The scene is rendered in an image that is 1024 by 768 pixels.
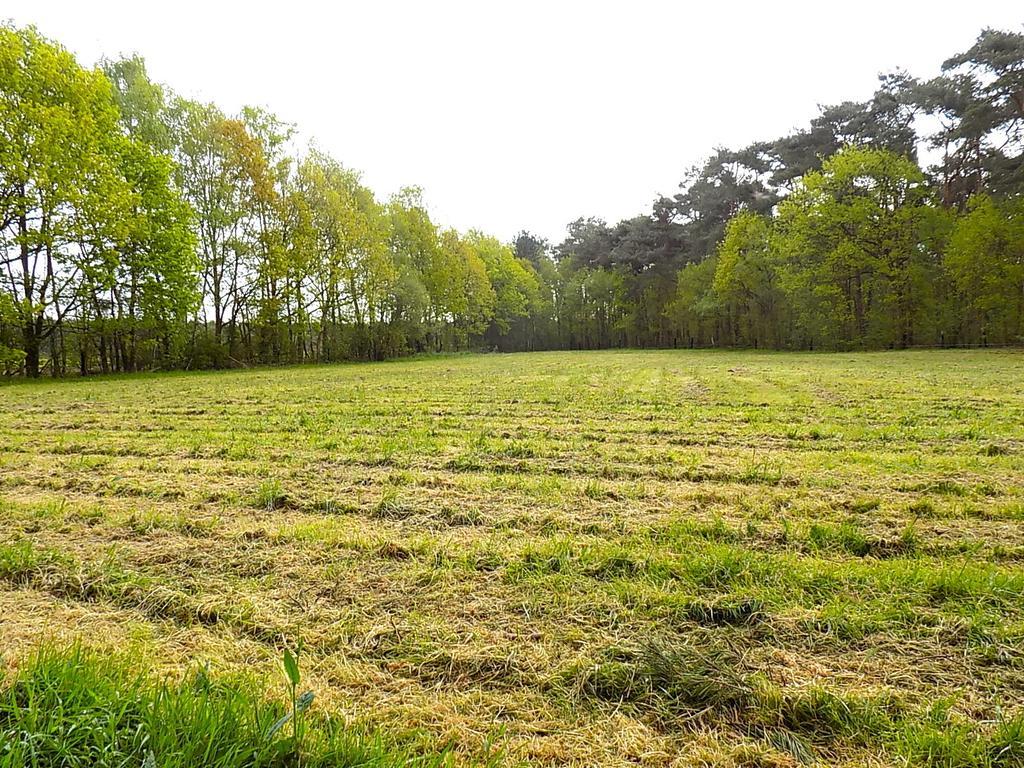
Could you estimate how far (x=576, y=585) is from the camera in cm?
230

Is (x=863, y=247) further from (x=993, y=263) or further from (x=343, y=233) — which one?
(x=343, y=233)

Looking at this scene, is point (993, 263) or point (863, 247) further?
point (863, 247)

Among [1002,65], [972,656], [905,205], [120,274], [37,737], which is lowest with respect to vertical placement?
[972,656]

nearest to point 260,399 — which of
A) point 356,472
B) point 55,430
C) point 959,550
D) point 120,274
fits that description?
point 55,430

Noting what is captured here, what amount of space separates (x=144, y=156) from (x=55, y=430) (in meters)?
17.1

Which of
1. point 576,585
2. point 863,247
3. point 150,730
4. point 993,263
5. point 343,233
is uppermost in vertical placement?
point 343,233

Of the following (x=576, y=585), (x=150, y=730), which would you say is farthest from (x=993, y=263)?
(x=150, y=730)

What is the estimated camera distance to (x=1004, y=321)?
21453 mm

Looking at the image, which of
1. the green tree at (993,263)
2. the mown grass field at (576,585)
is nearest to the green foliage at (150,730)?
the mown grass field at (576,585)

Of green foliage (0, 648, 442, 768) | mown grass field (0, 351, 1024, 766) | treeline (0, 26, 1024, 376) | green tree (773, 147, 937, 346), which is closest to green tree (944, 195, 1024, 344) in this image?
treeline (0, 26, 1024, 376)

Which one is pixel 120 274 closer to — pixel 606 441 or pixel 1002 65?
pixel 606 441

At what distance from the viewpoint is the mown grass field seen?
1504 mm

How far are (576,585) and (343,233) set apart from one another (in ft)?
91.7

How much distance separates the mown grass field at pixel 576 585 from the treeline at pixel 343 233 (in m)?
15.4
